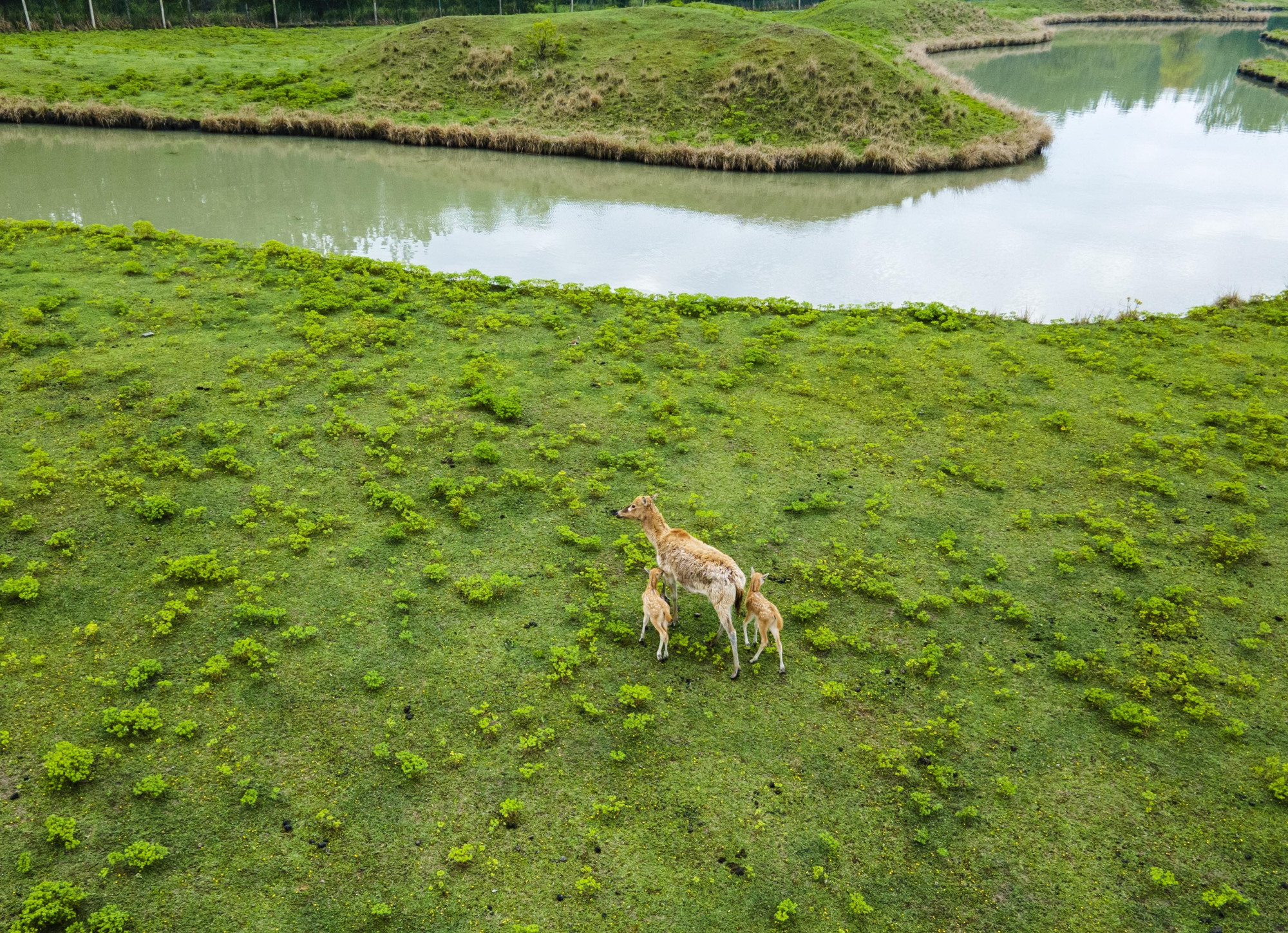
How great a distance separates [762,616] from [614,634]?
6.99ft

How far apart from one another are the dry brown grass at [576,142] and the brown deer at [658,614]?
2953 centimetres

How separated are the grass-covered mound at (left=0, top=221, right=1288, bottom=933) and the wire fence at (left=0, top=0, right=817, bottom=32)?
53.2 metres

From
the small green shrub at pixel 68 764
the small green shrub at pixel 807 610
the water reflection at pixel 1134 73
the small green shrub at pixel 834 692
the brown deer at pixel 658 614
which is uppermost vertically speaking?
the water reflection at pixel 1134 73

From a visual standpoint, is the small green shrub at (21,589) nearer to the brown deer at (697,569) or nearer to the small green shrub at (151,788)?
the small green shrub at (151,788)

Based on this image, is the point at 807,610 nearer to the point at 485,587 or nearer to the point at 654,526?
the point at 654,526

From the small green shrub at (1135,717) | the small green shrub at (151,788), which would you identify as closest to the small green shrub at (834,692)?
the small green shrub at (1135,717)

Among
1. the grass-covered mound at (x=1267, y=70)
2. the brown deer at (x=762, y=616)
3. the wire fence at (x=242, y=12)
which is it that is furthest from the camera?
the grass-covered mound at (x=1267, y=70)

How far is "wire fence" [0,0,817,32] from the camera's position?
55.1 meters

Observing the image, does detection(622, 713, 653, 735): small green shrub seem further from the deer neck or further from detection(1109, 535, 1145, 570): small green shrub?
detection(1109, 535, 1145, 570): small green shrub

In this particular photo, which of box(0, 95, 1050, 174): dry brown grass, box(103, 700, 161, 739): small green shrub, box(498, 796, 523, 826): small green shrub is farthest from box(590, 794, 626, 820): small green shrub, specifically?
box(0, 95, 1050, 174): dry brown grass

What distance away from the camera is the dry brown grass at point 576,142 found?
35656 mm

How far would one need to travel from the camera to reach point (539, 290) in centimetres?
2153

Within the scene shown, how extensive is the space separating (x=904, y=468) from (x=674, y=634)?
6.38 metres

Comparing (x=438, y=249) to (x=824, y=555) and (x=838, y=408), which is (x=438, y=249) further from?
(x=824, y=555)
